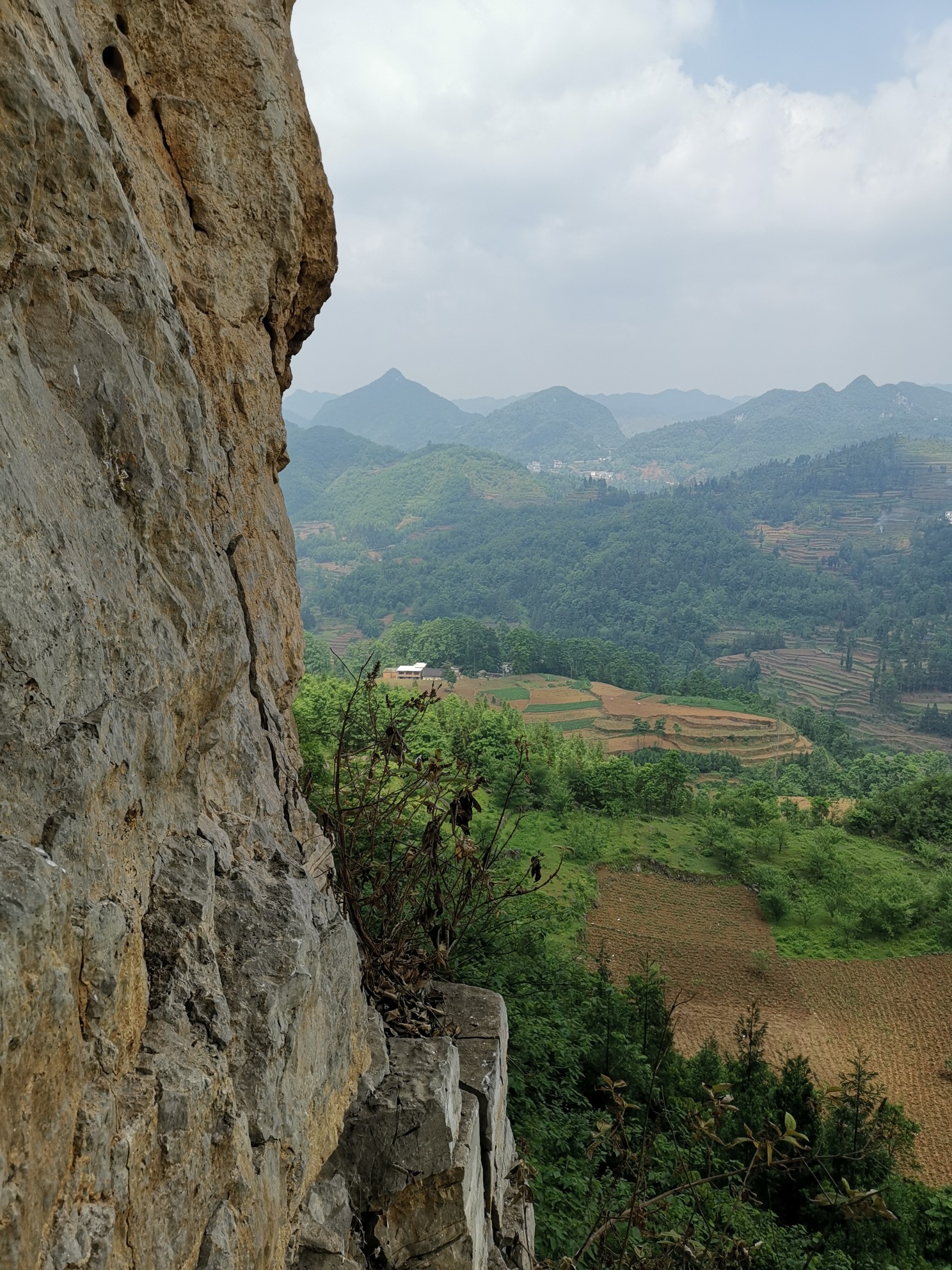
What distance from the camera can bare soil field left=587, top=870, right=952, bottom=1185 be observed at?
15.0 m

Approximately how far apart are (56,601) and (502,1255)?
13.0 ft

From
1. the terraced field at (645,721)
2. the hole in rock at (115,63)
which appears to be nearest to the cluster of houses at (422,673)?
the terraced field at (645,721)

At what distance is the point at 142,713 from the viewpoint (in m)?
2.16

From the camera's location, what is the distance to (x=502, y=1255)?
4.00 metres

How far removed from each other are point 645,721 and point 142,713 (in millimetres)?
55057

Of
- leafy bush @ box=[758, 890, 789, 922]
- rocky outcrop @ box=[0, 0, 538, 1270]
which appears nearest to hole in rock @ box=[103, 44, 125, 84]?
rocky outcrop @ box=[0, 0, 538, 1270]

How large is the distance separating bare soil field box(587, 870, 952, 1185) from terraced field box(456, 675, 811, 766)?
25.7 metres

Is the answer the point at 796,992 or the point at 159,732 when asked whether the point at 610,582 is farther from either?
the point at 159,732

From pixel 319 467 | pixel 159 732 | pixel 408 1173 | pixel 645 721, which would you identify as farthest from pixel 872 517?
pixel 159 732

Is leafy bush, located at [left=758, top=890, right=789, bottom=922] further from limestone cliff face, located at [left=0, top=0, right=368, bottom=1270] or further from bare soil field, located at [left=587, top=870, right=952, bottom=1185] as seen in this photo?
limestone cliff face, located at [left=0, top=0, right=368, bottom=1270]

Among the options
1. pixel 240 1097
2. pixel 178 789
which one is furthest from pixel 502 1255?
pixel 178 789

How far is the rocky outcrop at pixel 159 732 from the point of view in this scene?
166 centimetres

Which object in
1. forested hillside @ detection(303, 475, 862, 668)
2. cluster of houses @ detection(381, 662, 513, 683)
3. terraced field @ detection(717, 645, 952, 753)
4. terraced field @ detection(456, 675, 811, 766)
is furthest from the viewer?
forested hillside @ detection(303, 475, 862, 668)

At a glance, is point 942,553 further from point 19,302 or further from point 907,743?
point 19,302
